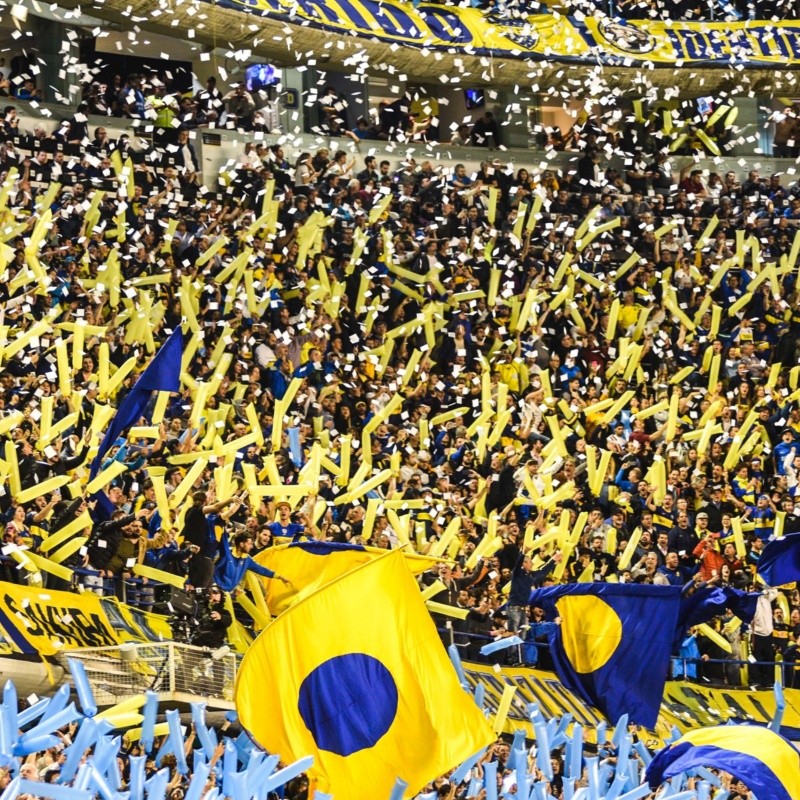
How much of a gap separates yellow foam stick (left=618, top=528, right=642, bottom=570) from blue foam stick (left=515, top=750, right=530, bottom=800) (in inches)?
205

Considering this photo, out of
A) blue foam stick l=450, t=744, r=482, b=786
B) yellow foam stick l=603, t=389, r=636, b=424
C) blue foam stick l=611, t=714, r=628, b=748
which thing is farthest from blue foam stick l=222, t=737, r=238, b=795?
yellow foam stick l=603, t=389, r=636, b=424

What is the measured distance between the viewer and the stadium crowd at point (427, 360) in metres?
13.5

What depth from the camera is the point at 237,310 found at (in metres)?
17.0

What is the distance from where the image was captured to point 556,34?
24.1m

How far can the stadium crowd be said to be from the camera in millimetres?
13492

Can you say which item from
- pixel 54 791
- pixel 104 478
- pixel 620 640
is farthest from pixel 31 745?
pixel 620 640

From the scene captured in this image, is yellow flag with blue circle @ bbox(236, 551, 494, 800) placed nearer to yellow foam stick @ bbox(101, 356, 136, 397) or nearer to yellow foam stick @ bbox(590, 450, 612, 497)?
yellow foam stick @ bbox(101, 356, 136, 397)

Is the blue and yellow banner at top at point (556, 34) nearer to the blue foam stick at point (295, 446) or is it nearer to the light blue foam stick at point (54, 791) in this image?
the blue foam stick at point (295, 446)

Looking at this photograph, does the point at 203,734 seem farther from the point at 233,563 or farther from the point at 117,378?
the point at 117,378

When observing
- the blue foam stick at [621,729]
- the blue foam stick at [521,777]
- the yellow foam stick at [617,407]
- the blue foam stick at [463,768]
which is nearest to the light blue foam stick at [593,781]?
the blue foam stick at [521,777]

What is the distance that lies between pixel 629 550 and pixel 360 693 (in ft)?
21.3

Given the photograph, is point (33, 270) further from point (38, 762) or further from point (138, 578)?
point (38, 762)

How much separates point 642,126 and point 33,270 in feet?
38.8

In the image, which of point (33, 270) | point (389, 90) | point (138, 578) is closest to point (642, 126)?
point (389, 90)
